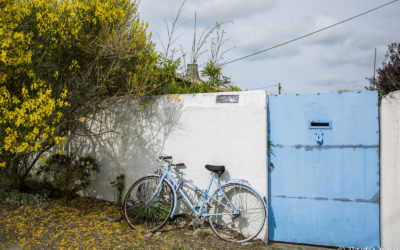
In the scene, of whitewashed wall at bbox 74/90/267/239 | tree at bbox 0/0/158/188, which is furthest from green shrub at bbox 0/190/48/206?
whitewashed wall at bbox 74/90/267/239

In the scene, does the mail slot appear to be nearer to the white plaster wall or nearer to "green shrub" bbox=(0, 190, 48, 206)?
the white plaster wall

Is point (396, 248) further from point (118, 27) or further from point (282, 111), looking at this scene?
point (118, 27)

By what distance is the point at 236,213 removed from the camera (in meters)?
4.36

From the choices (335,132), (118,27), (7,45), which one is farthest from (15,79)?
(335,132)

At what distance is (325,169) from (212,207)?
1858 mm

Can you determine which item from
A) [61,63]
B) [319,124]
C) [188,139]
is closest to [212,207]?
[188,139]

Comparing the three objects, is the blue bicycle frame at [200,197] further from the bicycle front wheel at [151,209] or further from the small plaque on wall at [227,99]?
the small plaque on wall at [227,99]

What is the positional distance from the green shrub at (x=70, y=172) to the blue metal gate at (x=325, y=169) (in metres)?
3.59

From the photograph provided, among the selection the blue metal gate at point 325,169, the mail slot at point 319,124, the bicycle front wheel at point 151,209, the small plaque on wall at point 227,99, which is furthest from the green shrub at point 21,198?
the mail slot at point 319,124

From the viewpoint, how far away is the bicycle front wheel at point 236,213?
4.36 meters

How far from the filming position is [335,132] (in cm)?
413

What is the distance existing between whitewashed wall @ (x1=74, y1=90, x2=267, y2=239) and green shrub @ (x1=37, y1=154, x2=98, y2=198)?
236 millimetres

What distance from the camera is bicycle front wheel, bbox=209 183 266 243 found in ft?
14.3

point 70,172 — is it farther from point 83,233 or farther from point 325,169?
point 325,169
